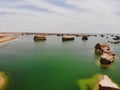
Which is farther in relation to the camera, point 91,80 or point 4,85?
point 91,80

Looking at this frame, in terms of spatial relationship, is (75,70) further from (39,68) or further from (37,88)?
(37,88)

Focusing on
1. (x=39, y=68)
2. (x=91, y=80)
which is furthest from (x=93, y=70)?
(x=39, y=68)

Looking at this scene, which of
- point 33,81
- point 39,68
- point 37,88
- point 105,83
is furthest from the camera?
point 39,68

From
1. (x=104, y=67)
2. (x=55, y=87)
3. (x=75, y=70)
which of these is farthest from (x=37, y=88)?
(x=104, y=67)

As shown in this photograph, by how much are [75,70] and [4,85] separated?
556 inches

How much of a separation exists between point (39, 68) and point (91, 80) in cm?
1153

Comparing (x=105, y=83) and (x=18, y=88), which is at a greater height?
(x=105, y=83)

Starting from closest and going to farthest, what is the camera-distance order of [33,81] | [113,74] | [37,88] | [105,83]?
[105,83], [37,88], [33,81], [113,74]

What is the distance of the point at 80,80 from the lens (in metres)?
29.2

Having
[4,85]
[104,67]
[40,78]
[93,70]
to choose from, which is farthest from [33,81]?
[104,67]

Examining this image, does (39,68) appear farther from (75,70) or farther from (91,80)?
(91,80)

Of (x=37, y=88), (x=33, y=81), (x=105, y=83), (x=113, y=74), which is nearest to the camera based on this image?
(x=105, y=83)

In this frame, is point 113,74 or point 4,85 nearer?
point 4,85

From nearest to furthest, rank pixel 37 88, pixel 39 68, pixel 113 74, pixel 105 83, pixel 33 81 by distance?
pixel 105 83, pixel 37 88, pixel 33 81, pixel 113 74, pixel 39 68
